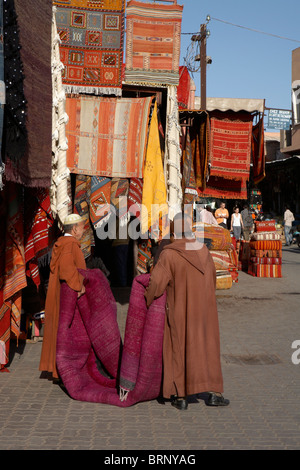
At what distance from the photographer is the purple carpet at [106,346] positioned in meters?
4.85

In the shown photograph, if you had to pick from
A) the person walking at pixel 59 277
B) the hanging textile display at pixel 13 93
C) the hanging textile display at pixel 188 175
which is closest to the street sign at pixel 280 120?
the hanging textile display at pixel 188 175

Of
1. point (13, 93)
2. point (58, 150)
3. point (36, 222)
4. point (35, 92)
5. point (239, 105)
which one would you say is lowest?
point (36, 222)

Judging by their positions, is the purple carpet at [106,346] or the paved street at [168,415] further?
the purple carpet at [106,346]

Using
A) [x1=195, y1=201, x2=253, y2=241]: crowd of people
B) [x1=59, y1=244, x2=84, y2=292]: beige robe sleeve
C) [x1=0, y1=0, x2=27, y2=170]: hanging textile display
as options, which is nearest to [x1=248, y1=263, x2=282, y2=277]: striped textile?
[x1=195, y1=201, x2=253, y2=241]: crowd of people

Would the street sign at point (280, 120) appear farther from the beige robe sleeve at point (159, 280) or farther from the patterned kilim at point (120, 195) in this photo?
the beige robe sleeve at point (159, 280)

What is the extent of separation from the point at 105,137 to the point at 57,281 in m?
2.85

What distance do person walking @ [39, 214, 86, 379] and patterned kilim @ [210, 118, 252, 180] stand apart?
8.36 m

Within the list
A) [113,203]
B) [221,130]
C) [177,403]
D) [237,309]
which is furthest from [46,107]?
[221,130]

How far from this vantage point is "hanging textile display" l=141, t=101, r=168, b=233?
7.71 metres

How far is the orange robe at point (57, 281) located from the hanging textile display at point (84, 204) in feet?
6.71

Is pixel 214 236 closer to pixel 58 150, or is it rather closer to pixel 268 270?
pixel 268 270

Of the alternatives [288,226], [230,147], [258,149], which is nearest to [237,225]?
[258,149]

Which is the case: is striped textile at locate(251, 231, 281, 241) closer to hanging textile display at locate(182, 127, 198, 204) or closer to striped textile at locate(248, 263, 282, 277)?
striped textile at locate(248, 263, 282, 277)

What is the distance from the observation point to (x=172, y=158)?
789 centimetres
